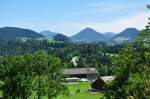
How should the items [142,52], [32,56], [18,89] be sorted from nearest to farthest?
[142,52] < [18,89] < [32,56]

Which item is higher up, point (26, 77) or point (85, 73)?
point (26, 77)

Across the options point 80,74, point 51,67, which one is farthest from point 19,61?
point 80,74

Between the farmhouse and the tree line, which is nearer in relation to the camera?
the tree line

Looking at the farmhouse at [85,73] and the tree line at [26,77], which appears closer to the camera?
the tree line at [26,77]

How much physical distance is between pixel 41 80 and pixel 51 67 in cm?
502

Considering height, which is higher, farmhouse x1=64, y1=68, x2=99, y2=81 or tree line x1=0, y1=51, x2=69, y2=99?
tree line x1=0, y1=51, x2=69, y2=99

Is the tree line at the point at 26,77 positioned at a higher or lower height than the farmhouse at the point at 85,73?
higher

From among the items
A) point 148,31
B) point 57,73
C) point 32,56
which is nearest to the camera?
point 148,31

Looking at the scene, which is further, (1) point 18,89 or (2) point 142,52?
(1) point 18,89

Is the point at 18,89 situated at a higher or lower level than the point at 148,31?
lower

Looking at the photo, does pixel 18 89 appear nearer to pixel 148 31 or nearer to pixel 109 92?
pixel 109 92

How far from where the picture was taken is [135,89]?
22562 mm

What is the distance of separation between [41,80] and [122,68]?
1399 inches

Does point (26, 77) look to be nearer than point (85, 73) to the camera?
Yes
